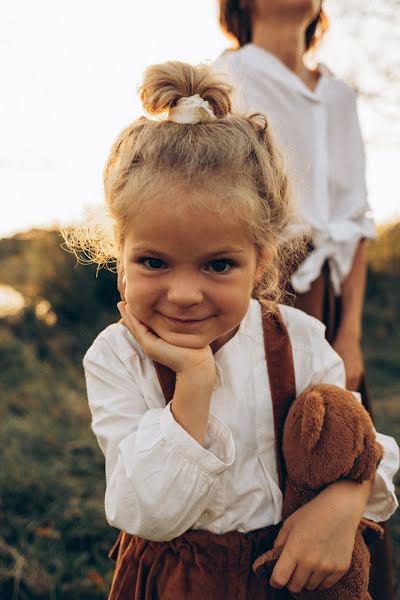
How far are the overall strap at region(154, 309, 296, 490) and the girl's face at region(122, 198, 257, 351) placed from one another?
11cm

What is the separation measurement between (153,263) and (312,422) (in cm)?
40

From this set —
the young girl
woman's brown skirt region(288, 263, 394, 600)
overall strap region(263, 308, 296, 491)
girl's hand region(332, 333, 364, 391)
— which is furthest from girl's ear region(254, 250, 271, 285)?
girl's hand region(332, 333, 364, 391)

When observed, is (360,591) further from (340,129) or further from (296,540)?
(340,129)

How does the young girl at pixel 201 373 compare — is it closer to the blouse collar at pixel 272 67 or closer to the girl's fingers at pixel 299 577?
the girl's fingers at pixel 299 577

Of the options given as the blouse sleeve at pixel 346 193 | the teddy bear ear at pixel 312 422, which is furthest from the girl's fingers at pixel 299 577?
the blouse sleeve at pixel 346 193

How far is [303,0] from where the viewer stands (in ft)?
5.65

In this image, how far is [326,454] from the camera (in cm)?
110

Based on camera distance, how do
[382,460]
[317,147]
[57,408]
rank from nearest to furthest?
[382,460], [317,147], [57,408]

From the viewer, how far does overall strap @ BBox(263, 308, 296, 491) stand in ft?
3.97

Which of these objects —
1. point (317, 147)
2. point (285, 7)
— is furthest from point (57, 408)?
point (285, 7)

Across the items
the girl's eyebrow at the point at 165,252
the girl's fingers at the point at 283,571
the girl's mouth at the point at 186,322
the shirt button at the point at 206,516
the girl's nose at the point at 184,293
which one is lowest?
the girl's fingers at the point at 283,571

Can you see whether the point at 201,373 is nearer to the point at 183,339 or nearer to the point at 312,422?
the point at 183,339

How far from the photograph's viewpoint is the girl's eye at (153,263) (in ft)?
3.52

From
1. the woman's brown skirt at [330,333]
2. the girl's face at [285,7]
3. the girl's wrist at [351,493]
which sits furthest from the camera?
the woman's brown skirt at [330,333]
